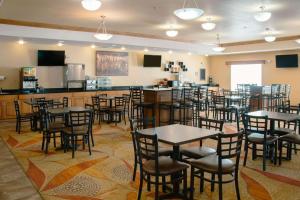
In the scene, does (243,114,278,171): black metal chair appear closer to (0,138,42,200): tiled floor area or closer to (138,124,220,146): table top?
(138,124,220,146): table top

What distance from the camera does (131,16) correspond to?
6805 millimetres

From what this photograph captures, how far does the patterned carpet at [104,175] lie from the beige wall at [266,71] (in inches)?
306

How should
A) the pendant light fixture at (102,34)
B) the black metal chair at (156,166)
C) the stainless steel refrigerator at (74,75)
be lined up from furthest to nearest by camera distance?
the stainless steel refrigerator at (74,75)
the pendant light fixture at (102,34)
the black metal chair at (156,166)

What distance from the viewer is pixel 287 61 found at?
12.2 metres

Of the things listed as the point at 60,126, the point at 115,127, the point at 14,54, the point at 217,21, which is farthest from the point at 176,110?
the point at 14,54

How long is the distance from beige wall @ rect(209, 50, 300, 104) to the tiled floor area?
11470 millimetres

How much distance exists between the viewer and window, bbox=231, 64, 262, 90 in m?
13.6

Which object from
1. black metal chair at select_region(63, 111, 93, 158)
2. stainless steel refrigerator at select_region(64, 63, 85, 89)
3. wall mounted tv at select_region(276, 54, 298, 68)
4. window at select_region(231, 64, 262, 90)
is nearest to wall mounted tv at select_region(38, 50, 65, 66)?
stainless steel refrigerator at select_region(64, 63, 85, 89)

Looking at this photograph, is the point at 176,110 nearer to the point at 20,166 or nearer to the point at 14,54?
the point at 20,166

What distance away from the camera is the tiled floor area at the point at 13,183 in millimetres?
3719

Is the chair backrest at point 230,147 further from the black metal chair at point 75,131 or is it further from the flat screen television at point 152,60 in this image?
the flat screen television at point 152,60

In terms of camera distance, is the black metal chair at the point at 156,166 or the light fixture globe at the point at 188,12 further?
the light fixture globe at the point at 188,12

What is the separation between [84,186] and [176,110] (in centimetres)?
445

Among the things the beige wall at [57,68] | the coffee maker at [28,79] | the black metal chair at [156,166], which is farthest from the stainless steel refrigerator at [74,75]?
the black metal chair at [156,166]
